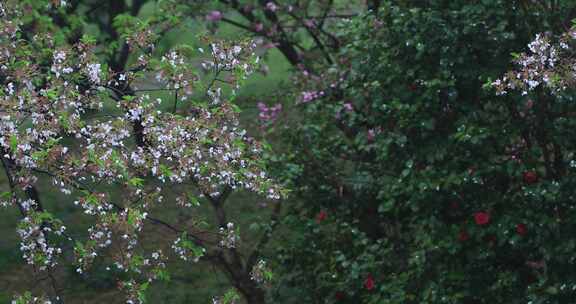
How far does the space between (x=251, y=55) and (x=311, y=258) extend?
9.69 feet

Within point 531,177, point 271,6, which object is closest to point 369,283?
point 531,177

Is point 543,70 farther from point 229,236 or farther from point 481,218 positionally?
point 229,236

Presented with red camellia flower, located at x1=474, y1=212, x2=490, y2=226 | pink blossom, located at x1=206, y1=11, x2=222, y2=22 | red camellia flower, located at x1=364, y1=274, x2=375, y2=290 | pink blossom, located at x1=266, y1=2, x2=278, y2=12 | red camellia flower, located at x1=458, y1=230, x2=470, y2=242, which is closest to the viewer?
red camellia flower, located at x1=474, y1=212, x2=490, y2=226

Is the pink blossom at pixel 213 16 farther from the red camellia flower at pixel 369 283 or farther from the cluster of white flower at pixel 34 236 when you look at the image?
the cluster of white flower at pixel 34 236

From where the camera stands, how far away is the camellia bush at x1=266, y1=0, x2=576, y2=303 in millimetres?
6805

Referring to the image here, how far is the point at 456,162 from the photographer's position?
7.25 metres

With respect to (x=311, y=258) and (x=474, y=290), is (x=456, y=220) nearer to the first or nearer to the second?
(x=474, y=290)

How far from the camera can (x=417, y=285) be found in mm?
7578

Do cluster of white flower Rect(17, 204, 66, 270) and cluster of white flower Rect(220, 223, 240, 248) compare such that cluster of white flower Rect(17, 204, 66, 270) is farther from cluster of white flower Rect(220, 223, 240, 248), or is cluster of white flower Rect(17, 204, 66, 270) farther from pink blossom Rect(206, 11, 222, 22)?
pink blossom Rect(206, 11, 222, 22)

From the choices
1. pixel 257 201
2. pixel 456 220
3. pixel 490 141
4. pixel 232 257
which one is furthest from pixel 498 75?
pixel 257 201

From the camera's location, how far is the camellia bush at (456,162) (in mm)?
6805

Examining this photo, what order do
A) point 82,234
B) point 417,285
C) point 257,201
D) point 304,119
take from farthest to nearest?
point 257,201 → point 82,234 → point 304,119 → point 417,285

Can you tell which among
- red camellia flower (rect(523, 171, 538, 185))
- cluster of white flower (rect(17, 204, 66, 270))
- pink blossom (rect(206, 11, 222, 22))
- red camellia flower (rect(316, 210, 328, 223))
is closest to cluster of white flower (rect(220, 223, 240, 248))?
cluster of white flower (rect(17, 204, 66, 270))

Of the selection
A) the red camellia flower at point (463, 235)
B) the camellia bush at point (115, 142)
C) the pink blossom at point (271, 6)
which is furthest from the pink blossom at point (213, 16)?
the red camellia flower at point (463, 235)
